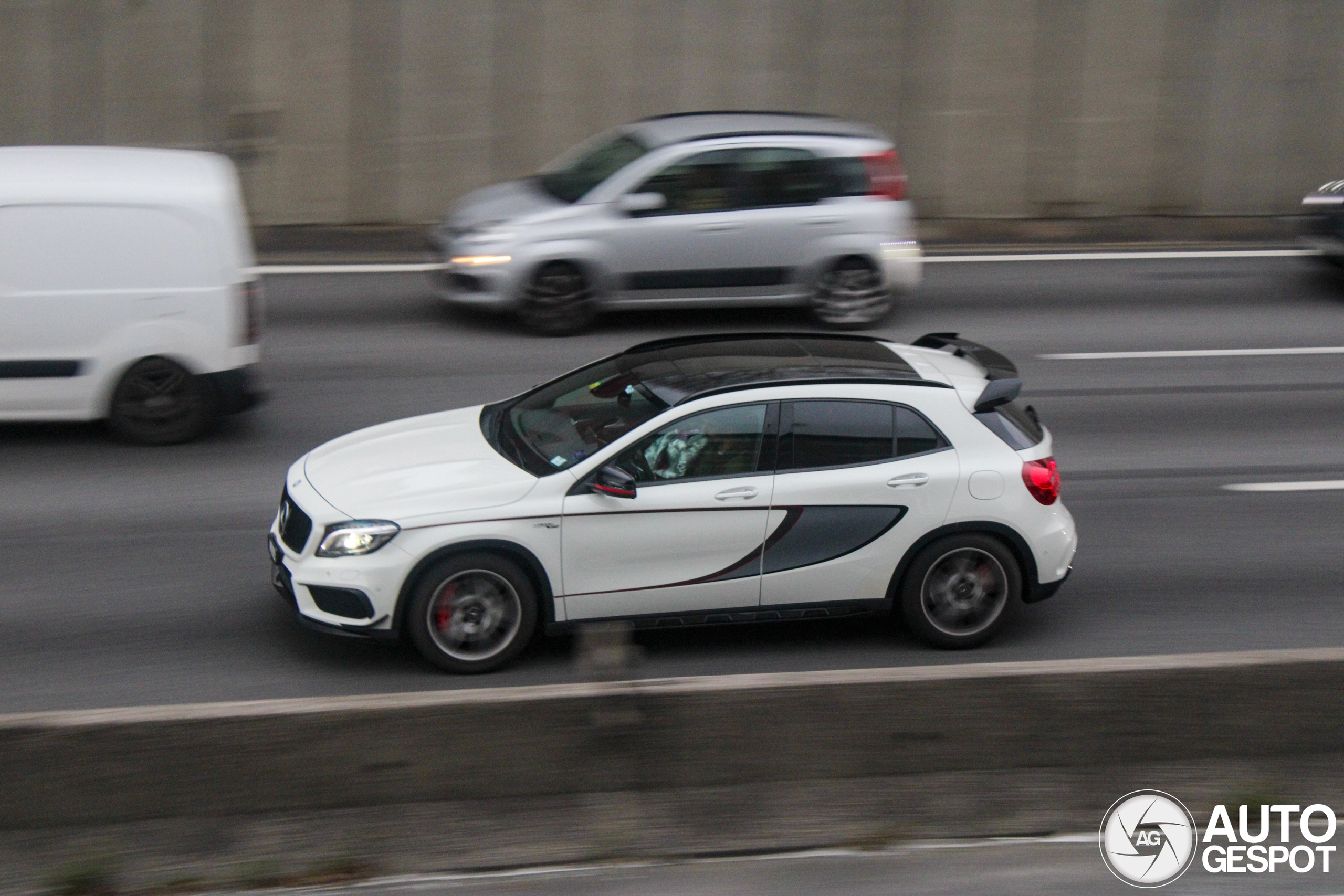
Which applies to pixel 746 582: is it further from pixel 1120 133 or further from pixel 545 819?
pixel 1120 133

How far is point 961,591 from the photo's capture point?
7582 millimetres

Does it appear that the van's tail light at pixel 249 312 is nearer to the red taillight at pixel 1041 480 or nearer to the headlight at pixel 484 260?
the headlight at pixel 484 260

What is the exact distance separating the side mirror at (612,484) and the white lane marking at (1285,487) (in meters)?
5.11

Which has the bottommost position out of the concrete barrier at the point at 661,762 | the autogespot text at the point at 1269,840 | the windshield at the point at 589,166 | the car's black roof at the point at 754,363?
the autogespot text at the point at 1269,840

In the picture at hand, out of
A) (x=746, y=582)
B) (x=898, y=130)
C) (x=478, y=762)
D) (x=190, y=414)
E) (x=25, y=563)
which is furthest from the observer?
(x=898, y=130)

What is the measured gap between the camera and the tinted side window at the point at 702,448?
23.6 feet

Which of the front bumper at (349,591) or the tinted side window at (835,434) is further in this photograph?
the tinted side window at (835,434)

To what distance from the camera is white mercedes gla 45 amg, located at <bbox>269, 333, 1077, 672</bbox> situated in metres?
7.00

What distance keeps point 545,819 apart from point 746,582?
1950mm

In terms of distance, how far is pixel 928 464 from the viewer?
7.42 metres

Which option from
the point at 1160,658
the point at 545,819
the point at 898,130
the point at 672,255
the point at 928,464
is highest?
the point at 898,130

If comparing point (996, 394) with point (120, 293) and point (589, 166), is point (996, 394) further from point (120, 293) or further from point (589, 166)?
point (589, 166)

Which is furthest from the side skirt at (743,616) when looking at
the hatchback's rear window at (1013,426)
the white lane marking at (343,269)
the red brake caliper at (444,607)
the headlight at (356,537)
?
the white lane marking at (343,269)

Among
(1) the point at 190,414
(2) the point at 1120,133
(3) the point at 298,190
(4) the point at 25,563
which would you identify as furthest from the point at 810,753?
(2) the point at 1120,133
